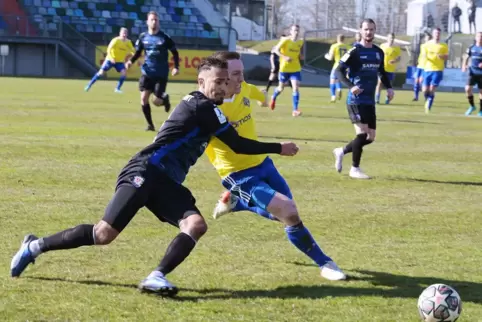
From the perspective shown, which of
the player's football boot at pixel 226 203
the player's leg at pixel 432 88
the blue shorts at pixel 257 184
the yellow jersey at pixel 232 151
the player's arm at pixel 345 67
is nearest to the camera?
the blue shorts at pixel 257 184

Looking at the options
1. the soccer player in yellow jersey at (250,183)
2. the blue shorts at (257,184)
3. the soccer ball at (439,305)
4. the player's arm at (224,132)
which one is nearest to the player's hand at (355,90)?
the soccer player in yellow jersey at (250,183)

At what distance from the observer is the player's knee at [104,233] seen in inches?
239

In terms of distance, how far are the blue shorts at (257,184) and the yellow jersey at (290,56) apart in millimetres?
18536

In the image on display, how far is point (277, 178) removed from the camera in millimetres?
7043

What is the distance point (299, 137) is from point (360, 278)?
36.9 feet

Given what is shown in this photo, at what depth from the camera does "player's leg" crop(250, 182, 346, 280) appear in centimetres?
656

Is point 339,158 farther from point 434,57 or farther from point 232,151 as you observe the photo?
point 434,57

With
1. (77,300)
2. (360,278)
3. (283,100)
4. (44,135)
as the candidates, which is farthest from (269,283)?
(283,100)

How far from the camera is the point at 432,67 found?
93.9ft

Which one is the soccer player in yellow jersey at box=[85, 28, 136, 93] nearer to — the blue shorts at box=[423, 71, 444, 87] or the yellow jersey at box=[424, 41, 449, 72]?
the yellow jersey at box=[424, 41, 449, 72]

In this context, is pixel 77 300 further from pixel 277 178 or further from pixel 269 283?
pixel 277 178

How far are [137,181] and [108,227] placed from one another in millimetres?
366

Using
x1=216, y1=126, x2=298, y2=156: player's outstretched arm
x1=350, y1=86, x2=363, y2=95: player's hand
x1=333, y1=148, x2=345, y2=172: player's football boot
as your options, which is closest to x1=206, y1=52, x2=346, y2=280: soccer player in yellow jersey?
x1=216, y1=126, x2=298, y2=156: player's outstretched arm

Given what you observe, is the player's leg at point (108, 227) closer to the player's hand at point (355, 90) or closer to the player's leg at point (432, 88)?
the player's hand at point (355, 90)
